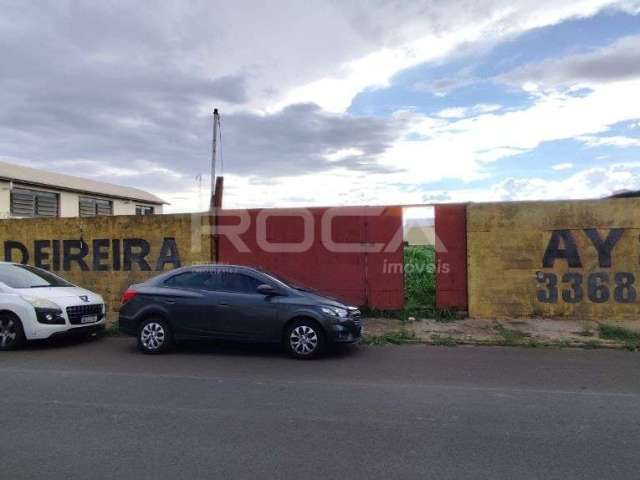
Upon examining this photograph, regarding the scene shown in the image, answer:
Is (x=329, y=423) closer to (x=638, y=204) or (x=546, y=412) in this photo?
(x=546, y=412)

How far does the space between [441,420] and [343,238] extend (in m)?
6.99

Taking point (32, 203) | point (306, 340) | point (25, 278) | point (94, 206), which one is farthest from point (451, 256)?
point (94, 206)

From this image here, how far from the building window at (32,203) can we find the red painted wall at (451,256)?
18.7 meters

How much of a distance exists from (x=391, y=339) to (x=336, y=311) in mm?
1851

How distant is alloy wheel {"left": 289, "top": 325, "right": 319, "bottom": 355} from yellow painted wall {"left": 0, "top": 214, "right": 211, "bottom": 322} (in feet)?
16.9

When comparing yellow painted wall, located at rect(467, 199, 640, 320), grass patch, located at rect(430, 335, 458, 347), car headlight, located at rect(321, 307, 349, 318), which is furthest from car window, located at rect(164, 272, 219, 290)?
yellow painted wall, located at rect(467, 199, 640, 320)

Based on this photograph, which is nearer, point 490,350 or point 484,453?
point 484,453

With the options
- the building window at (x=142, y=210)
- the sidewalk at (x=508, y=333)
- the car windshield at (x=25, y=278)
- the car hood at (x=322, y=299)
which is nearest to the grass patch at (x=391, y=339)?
the sidewalk at (x=508, y=333)

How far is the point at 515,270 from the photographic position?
11.1m

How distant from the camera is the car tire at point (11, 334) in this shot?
8.70 metres

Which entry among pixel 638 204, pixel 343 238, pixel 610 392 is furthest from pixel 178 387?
pixel 638 204

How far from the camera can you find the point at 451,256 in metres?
11.4

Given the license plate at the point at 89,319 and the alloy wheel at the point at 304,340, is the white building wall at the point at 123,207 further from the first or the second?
the alloy wheel at the point at 304,340

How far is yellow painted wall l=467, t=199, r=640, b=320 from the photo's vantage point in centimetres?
1073
